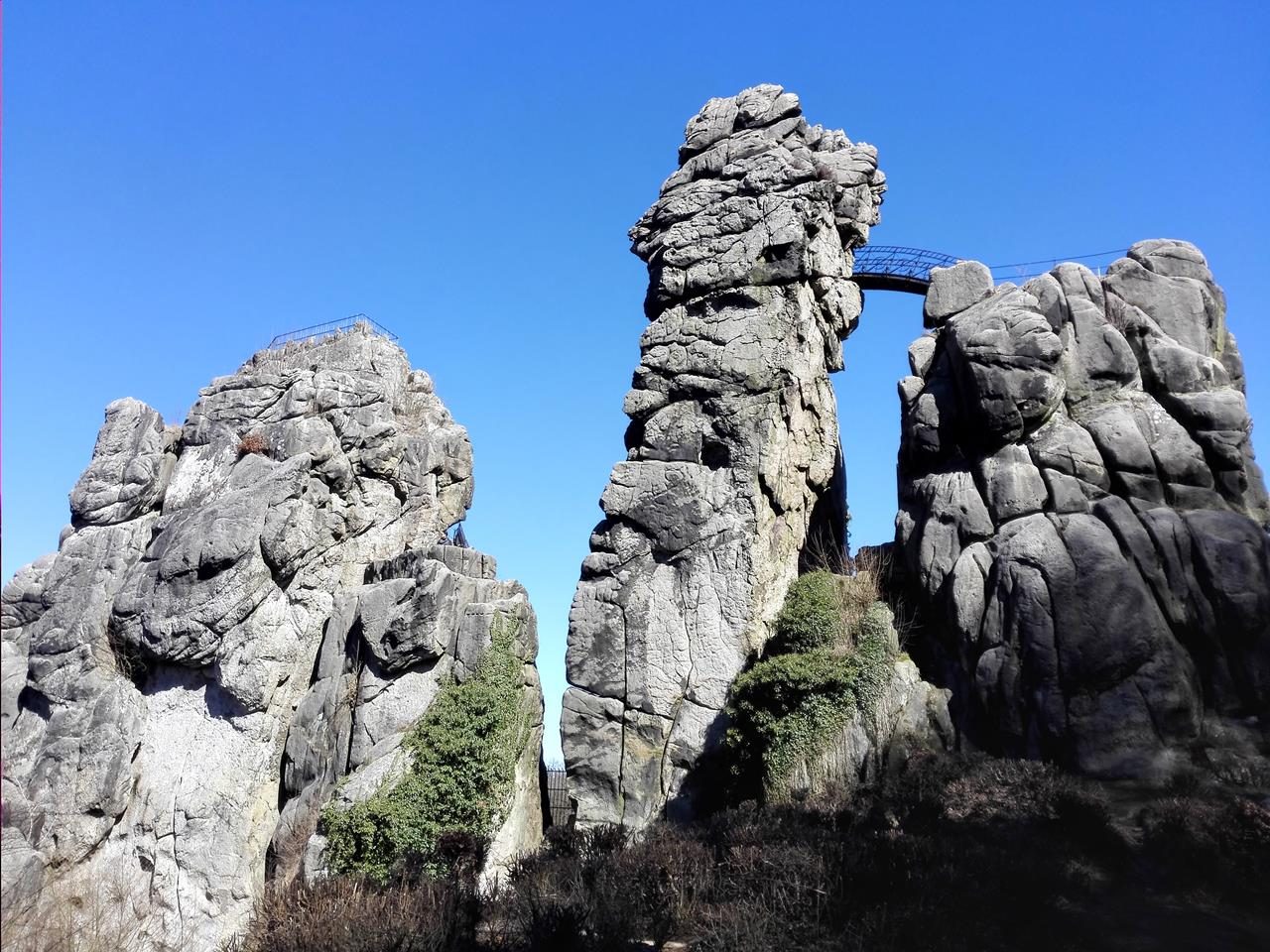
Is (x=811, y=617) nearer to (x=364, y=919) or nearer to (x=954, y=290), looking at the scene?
(x=954, y=290)

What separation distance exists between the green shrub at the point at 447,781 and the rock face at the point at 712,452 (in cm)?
126

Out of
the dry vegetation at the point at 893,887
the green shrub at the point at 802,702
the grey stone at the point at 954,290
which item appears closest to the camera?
the dry vegetation at the point at 893,887

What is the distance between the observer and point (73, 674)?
22.2m

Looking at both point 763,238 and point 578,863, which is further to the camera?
point 763,238

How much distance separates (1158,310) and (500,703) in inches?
558

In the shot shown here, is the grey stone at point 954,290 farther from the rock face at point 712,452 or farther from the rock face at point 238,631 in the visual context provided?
the rock face at point 238,631

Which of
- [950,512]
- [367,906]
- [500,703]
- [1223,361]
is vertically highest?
[1223,361]

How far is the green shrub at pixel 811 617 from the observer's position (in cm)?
1669

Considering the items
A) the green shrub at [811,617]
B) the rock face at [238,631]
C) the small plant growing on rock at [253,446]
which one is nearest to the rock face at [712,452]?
the green shrub at [811,617]

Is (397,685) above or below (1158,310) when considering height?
below

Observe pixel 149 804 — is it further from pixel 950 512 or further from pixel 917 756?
pixel 950 512

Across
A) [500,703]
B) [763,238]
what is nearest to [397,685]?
[500,703]

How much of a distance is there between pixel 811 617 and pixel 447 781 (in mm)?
6928

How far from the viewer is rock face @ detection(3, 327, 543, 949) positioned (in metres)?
19.7
